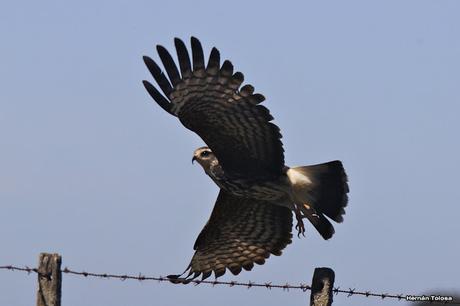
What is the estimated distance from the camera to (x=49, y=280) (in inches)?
255

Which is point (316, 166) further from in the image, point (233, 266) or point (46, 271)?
point (46, 271)

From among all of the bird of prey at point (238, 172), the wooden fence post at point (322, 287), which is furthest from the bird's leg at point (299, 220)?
the wooden fence post at point (322, 287)

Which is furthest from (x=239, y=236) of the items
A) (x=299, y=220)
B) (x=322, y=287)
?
(x=322, y=287)

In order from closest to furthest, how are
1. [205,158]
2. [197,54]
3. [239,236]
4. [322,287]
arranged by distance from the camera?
[322,287]
[197,54]
[205,158]
[239,236]

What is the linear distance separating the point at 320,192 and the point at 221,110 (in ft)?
3.94

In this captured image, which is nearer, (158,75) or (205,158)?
(158,75)

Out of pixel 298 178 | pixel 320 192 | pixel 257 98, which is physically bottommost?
pixel 320 192

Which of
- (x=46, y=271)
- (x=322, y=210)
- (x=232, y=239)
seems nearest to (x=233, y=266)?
(x=232, y=239)

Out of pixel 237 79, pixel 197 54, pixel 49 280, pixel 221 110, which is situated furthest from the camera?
pixel 221 110

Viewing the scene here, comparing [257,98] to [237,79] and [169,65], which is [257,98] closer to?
[237,79]

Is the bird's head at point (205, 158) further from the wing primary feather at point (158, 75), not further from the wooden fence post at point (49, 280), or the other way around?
the wooden fence post at point (49, 280)

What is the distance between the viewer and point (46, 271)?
21.3 ft

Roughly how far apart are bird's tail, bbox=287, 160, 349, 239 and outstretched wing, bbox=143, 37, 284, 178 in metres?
0.22

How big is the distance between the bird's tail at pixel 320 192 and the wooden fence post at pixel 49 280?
11.4ft
